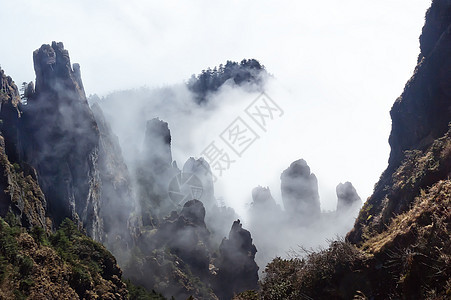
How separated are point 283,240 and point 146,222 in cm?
5515

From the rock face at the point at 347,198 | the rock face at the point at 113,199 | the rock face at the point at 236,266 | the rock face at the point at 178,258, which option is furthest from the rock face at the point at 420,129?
the rock face at the point at 347,198

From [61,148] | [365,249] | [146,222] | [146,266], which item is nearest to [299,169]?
[146,222]

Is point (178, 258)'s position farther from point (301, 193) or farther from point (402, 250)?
point (402, 250)

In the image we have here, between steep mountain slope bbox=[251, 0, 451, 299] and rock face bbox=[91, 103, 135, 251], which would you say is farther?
rock face bbox=[91, 103, 135, 251]

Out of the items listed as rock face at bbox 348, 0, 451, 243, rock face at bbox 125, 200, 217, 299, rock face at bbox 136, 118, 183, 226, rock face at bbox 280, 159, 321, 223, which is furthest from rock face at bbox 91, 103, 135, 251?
rock face at bbox 280, 159, 321, 223

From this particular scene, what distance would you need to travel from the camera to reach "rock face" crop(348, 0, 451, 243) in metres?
22.6

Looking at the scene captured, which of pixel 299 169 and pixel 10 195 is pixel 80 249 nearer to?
pixel 10 195

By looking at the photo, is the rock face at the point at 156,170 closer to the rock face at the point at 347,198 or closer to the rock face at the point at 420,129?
the rock face at the point at 347,198

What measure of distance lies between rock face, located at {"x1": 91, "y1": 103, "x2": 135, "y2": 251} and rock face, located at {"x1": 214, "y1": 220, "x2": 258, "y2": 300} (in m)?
24.7

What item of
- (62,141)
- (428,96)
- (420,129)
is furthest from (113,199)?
(428,96)

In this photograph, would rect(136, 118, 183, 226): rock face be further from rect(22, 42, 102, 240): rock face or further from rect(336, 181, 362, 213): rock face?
rect(336, 181, 362, 213): rock face

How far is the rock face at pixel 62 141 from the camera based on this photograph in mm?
59188

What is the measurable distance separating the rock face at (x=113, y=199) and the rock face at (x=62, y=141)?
7.06 meters

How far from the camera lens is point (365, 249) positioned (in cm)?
1675
